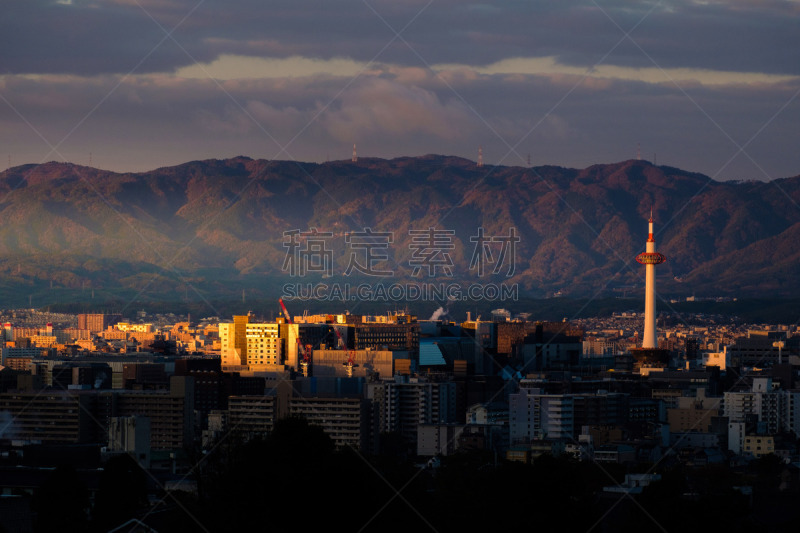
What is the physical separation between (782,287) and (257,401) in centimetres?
12483

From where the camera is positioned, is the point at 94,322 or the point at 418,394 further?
the point at 94,322

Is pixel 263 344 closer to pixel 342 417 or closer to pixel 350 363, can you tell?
pixel 350 363

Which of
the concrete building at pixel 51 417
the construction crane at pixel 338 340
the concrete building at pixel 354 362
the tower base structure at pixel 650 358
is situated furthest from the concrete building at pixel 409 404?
the construction crane at pixel 338 340

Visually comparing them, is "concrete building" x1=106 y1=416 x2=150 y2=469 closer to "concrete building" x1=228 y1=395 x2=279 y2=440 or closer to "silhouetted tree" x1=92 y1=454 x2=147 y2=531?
"concrete building" x1=228 y1=395 x2=279 y2=440

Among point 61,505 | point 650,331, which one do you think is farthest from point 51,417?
point 650,331

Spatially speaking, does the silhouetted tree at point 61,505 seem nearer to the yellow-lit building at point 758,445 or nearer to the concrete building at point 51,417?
the concrete building at point 51,417

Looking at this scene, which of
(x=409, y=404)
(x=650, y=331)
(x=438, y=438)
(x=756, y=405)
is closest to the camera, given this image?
(x=438, y=438)

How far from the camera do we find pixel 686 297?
173875 millimetres

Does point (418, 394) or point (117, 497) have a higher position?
point (418, 394)

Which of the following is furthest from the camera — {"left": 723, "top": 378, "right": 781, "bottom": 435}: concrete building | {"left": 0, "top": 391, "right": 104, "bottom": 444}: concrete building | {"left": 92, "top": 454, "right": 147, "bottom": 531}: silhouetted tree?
{"left": 723, "top": 378, "right": 781, "bottom": 435}: concrete building

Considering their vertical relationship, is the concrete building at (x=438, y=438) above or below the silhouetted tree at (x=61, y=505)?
below

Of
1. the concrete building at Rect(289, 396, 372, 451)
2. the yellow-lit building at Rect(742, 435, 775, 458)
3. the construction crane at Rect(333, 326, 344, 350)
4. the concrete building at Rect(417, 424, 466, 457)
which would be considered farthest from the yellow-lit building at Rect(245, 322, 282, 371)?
the yellow-lit building at Rect(742, 435, 775, 458)

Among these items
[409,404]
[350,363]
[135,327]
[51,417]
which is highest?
[135,327]

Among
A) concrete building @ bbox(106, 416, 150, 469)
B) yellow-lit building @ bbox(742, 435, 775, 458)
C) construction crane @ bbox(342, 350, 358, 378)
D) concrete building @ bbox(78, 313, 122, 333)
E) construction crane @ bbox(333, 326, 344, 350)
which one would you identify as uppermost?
concrete building @ bbox(78, 313, 122, 333)
